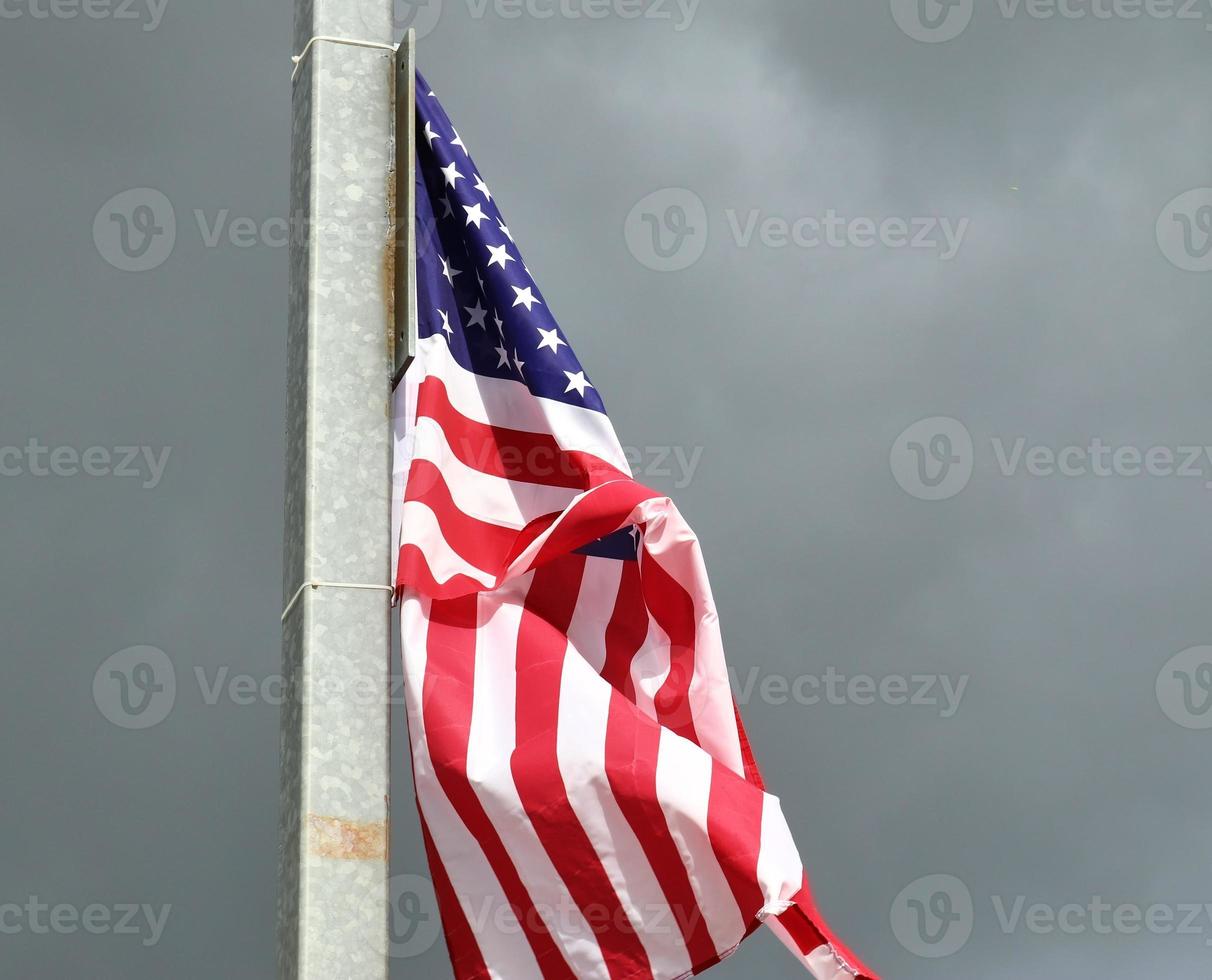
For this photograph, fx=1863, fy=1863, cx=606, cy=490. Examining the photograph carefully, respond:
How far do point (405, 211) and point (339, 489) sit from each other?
179 centimetres

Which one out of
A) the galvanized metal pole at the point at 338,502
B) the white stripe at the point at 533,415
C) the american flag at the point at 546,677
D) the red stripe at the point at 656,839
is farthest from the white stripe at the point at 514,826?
the white stripe at the point at 533,415

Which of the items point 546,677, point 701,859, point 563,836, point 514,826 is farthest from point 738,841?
point 546,677

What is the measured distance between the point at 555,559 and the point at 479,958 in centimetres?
266

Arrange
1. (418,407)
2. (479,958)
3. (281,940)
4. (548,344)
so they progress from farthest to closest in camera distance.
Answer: (548,344) → (418,407) → (479,958) → (281,940)

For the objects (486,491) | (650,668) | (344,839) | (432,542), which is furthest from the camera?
(650,668)

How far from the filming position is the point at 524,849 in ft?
35.7

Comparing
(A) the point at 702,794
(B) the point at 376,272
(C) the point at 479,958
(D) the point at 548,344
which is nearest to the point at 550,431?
(D) the point at 548,344

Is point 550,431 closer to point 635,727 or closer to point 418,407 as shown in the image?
point 418,407

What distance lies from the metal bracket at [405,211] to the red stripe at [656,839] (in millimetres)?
2670

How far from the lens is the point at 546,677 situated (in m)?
11.5

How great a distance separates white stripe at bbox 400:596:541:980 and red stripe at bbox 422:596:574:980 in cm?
4

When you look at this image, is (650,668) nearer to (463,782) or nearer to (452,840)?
(463,782)

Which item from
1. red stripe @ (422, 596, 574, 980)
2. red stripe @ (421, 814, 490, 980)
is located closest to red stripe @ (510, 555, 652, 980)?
red stripe @ (422, 596, 574, 980)

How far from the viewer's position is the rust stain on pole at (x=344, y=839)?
9750 mm
